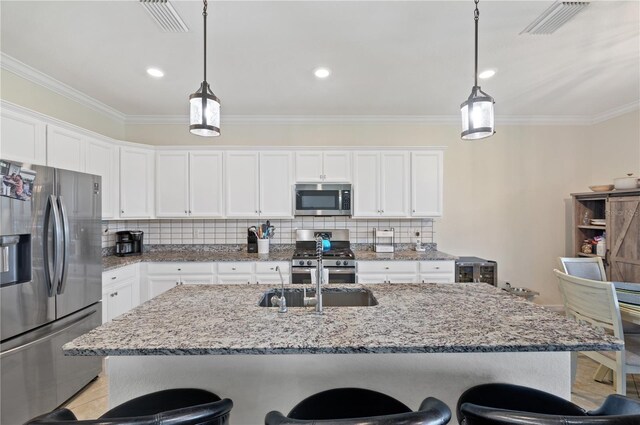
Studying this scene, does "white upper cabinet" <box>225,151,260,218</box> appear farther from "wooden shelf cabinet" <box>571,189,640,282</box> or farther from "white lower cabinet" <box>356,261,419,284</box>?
"wooden shelf cabinet" <box>571,189,640,282</box>

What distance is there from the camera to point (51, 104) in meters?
2.99

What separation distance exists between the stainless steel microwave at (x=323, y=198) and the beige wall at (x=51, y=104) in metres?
2.56

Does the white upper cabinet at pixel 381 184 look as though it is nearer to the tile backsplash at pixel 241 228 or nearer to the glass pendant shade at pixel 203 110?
the tile backsplash at pixel 241 228

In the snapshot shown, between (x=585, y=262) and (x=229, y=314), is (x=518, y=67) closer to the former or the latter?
(x=585, y=262)

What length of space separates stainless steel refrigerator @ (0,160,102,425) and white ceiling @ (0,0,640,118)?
1.10 m

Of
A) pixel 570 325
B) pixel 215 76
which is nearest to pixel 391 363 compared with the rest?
pixel 570 325

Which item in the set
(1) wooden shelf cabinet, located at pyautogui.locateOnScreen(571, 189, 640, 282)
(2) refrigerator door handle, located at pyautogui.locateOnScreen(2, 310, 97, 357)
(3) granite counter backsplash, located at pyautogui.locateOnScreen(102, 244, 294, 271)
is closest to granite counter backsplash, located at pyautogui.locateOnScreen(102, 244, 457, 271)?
(3) granite counter backsplash, located at pyautogui.locateOnScreen(102, 244, 294, 271)

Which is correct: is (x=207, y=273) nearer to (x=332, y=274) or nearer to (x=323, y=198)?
(x=332, y=274)

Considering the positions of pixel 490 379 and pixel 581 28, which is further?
pixel 581 28

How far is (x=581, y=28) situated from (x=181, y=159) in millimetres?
4073

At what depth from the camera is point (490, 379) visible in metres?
1.30

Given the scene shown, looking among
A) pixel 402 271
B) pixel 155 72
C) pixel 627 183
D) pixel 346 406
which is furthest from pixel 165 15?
pixel 627 183

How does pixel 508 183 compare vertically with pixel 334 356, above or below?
above

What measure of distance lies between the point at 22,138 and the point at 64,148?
0.42m
